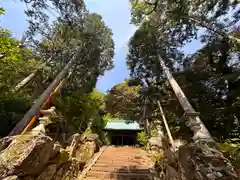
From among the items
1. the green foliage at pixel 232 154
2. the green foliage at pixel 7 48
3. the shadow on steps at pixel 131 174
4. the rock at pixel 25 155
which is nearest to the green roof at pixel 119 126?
the shadow on steps at pixel 131 174

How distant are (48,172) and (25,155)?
134 cm

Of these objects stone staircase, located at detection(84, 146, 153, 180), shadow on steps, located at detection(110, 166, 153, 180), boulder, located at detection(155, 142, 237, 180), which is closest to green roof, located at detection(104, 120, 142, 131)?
stone staircase, located at detection(84, 146, 153, 180)

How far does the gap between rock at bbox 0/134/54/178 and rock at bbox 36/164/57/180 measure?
10.1 inches

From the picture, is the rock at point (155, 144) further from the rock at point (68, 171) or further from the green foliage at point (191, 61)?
the rock at point (68, 171)

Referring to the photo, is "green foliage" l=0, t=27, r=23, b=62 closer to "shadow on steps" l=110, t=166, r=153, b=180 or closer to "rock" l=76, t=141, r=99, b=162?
"rock" l=76, t=141, r=99, b=162

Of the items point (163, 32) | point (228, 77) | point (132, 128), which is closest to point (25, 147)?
point (228, 77)

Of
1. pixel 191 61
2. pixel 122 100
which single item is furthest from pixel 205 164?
pixel 122 100

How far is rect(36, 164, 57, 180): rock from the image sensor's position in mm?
5724

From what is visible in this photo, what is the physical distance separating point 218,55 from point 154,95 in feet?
13.7

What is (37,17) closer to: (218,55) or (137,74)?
(137,74)

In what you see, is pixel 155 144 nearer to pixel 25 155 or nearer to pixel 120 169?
pixel 120 169

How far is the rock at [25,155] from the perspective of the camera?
4696 millimetres

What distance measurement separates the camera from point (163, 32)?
1293 centimetres

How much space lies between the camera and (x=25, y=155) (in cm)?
494
